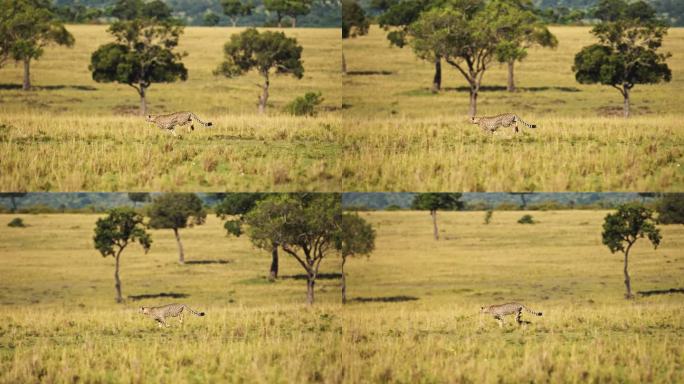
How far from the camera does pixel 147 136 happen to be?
51.4 ft

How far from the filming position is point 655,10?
15.9m

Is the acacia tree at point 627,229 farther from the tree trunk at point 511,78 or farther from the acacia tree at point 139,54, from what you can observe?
the acacia tree at point 139,54

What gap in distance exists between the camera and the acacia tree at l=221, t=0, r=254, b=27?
661 inches

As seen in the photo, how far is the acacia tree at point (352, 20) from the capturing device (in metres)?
15.7

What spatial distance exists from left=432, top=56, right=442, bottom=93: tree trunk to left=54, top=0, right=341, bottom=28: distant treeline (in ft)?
3.94

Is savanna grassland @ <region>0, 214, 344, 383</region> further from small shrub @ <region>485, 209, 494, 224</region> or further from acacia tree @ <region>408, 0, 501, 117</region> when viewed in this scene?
acacia tree @ <region>408, 0, 501, 117</region>

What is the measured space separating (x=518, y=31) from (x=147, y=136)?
412 cm

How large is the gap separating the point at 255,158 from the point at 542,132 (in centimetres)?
298

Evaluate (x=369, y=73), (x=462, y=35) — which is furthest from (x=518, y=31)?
(x=369, y=73)

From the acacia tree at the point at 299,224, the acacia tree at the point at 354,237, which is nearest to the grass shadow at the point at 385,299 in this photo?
the acacia tree at the point at 354,237

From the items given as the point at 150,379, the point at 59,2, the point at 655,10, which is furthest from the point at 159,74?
the point at 655,10

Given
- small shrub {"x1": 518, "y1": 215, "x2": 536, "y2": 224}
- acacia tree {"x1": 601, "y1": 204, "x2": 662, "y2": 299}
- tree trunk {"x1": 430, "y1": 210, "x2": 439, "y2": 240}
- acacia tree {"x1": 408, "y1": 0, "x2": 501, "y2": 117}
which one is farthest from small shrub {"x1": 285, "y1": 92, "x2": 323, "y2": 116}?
acacia tree {"x1": 601, "y1": 204, "x2": 662, "y2": 299}

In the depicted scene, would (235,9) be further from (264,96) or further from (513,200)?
(513,200)

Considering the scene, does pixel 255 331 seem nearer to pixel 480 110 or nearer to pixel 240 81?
pixel 480 110
